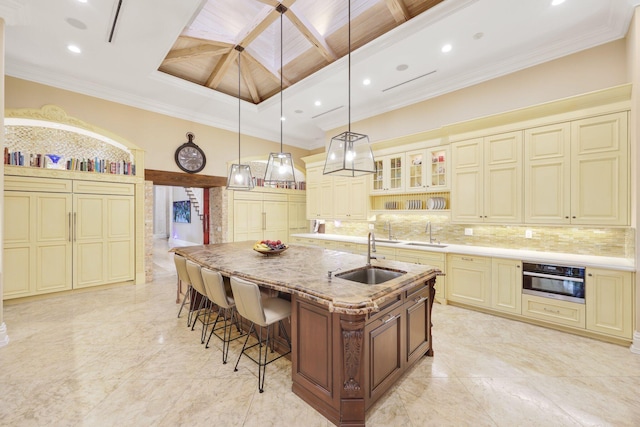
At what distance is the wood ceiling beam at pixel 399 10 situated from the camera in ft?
10.0

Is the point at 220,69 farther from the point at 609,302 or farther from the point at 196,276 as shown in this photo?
the point at 609,302

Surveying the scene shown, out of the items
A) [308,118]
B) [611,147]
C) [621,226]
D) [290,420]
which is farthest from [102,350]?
[611,147]

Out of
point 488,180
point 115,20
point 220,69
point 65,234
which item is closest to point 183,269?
point 65,234

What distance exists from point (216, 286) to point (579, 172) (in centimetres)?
433

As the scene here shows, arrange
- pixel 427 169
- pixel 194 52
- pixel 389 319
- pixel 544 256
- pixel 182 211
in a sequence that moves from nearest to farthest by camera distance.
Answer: pixel 389 319 < pixel 544 256 < pixel 194 52 < pixel 427 169 < pixel 182 211

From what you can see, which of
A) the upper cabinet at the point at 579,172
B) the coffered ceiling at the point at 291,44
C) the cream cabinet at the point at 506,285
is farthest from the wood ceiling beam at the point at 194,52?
the cream cabinet at the point at 506,285

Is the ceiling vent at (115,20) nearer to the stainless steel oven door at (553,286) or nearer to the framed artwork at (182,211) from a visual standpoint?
the stainless steel oven door at (553,286)

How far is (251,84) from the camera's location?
16.5 feet

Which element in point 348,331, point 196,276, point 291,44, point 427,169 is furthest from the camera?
point 427,169

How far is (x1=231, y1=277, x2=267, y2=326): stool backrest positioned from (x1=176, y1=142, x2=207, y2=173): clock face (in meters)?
4.40

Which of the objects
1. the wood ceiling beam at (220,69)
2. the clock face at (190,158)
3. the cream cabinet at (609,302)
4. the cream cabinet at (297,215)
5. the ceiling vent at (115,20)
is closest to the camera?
the cream cabinet at (609,302)

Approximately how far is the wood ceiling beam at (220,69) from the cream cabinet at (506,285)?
192 inches

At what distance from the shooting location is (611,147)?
3.01 metres

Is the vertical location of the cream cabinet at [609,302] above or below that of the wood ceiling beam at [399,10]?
below
